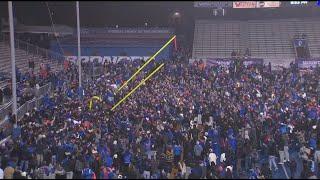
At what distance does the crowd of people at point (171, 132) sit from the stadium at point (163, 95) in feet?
0.19

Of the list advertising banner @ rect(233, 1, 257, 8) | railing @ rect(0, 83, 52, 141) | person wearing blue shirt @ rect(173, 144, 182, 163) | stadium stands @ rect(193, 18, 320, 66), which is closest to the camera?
person wearing blue shirt @ rect(173, 144, 182, 163)

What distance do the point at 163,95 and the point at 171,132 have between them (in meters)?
7.13

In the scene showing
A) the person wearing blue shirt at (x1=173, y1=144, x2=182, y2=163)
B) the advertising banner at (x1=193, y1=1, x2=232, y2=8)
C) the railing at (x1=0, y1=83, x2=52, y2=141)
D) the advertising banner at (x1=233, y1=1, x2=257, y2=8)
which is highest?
the advertising banner at (x1=193, y1=1, x2=232, y2=8)

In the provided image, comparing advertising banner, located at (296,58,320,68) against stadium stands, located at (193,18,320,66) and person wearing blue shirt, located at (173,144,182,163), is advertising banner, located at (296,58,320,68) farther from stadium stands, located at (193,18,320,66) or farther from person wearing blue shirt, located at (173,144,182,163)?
person wearing blue shirt, located at (173,144,182,163)

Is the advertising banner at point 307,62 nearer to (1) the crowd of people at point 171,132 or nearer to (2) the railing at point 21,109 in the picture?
(1) the crowd of people at point 171,132

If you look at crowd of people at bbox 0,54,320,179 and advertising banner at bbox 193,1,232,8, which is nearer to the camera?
crowd of people at bbox 0,54,320,179

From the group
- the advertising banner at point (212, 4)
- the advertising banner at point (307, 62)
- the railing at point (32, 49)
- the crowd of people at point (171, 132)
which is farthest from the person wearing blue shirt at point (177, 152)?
the advertising banner at point (212, 4)

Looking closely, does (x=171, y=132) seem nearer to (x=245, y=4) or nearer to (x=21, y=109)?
(x=21, y=109)

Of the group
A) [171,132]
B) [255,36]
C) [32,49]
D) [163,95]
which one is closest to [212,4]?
[255,36]

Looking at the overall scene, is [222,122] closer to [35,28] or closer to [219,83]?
[219,83]

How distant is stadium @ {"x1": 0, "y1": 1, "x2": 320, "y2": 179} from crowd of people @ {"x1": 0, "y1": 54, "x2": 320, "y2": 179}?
0.06m

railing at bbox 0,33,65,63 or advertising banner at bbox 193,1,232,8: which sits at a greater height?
advertising banner at bbox 193,1,232,8

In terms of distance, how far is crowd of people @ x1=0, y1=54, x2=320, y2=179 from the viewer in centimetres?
1645

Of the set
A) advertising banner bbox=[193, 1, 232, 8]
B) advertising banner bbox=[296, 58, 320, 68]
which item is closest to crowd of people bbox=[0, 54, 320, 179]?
advertising banner bbox=[296, 58, 320, 68]
